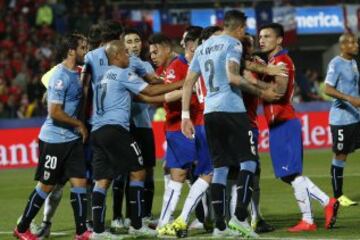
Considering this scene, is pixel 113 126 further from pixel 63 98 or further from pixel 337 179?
pixel 337 179

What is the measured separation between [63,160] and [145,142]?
1.46 meters

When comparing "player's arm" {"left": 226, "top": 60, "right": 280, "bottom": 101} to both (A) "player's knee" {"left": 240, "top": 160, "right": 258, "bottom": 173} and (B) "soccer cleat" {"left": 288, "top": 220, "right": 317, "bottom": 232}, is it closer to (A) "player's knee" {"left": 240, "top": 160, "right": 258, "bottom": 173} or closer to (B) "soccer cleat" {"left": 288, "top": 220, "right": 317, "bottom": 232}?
(A) "player's knee" {"left": 240, "top": 160, "right": 258, "bottom": 173}

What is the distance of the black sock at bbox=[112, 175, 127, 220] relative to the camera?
39.4ft

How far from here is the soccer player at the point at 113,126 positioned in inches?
415

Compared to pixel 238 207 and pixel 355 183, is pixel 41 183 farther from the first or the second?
pixel 355 183

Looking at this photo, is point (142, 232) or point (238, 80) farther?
point (142, 232)

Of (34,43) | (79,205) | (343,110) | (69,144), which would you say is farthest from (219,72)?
(34,43)

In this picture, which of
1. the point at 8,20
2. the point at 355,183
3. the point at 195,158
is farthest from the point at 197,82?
the point at 8,20

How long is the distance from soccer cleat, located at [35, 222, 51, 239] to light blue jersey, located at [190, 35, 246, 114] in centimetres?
231

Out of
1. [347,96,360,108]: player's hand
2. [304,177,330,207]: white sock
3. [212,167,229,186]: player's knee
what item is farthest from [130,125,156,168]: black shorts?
Answer: [347,96,360,108]: player's hand

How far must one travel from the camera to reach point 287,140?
11.3 m

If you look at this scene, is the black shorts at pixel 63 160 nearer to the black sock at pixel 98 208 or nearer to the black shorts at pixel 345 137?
the black sock at pixel 98 208

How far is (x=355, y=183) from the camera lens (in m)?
16.5

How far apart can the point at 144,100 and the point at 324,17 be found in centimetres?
2382
